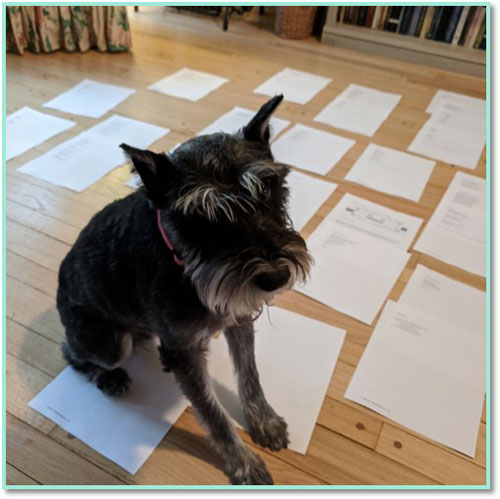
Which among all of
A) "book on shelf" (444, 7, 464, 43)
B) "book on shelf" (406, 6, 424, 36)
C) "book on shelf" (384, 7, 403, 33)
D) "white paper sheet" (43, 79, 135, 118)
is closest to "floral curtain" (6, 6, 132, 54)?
"white paper sheet" (43, 79, 135, 118)

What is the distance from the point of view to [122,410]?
59.4 inches

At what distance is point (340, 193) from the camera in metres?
2.35

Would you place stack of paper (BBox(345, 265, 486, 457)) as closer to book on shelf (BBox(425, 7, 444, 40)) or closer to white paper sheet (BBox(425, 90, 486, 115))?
white paper sheet (BBox(425, 90, 486, 115))

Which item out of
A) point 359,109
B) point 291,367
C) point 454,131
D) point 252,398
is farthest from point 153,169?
point 454,131

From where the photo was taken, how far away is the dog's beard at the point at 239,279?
96cm

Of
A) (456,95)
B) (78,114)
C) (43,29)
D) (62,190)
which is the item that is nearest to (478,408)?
(62,190)

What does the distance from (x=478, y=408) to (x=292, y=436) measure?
668 mm

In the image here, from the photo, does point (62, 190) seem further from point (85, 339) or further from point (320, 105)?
point (320, 105)

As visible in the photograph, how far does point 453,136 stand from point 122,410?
99.7 inches

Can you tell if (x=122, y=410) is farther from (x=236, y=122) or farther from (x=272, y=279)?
(x=236, y=122)

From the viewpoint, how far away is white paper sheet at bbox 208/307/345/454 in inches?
59.3

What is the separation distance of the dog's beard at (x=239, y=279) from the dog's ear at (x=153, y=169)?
19 centimetres

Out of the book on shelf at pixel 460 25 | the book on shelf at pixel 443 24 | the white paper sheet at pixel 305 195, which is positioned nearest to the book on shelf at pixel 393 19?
the book on shelf at pixel 443 24

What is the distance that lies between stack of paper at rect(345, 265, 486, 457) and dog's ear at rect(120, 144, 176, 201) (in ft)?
Result: 3.34
